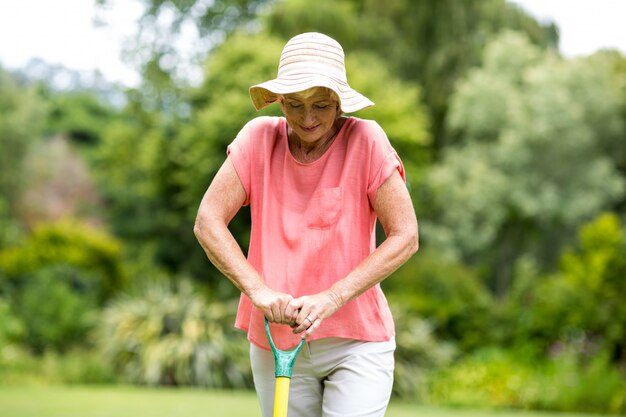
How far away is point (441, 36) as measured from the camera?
2203 centimetres

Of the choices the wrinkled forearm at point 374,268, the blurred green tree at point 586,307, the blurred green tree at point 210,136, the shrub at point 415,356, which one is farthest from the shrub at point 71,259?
the wrinkled forearm at point 374,268

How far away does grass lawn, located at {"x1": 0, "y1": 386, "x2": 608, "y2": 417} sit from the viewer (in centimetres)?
899

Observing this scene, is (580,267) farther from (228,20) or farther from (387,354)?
(228,20)

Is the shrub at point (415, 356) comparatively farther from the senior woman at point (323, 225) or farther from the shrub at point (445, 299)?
the senior woman at point (323, 225)

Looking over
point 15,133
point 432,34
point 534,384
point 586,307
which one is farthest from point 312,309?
point 15,133

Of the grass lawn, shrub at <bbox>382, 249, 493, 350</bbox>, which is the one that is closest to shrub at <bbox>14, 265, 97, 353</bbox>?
the grass lawn

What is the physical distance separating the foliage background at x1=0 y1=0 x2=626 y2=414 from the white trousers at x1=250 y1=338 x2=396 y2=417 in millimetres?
8780

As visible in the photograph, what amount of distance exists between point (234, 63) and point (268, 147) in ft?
44.3

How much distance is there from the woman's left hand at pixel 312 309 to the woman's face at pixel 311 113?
19.4 inches

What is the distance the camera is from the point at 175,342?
11.9 m

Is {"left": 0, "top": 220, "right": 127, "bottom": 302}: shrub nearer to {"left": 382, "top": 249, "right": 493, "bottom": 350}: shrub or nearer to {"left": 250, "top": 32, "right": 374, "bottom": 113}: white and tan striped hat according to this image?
{"left": 382, "top": 249, "right": 493, "bottom": 350}: shrub

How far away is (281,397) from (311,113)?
0.85 m

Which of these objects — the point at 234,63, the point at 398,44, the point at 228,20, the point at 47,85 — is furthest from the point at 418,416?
the point at 47,85

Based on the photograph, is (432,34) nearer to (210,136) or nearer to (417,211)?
(417,211)
